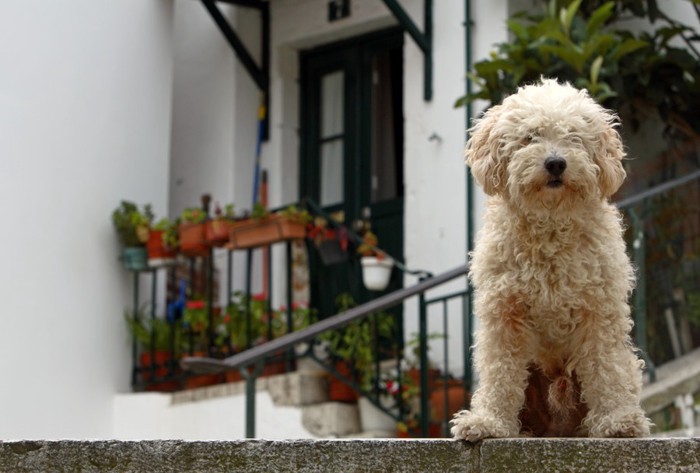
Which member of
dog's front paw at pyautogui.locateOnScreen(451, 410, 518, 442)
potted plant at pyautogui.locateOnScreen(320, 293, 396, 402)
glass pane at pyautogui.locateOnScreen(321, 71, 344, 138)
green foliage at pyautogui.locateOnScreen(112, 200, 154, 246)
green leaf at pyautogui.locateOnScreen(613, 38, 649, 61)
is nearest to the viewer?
dog's front paw at pyautogui.locateOnScreen(451, 410, 518, 442)

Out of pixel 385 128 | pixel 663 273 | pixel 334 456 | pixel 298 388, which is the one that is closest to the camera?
pixel 334 456

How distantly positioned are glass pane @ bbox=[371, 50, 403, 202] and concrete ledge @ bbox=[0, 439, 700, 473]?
6146mm

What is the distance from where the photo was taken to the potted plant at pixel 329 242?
28.6 feet

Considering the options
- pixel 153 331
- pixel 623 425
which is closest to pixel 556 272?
pixel 623 425

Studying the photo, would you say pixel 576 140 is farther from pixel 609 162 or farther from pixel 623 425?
pixel 623 425

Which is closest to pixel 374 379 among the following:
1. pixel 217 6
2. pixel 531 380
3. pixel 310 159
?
pixel 310 159

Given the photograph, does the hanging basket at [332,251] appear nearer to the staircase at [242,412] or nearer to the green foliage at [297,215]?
the green foliage at [297,215]

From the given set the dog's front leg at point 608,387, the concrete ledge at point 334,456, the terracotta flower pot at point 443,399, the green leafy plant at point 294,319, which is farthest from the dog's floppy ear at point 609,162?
the green leafy plant at point 294,319

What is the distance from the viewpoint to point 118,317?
8.97 metres

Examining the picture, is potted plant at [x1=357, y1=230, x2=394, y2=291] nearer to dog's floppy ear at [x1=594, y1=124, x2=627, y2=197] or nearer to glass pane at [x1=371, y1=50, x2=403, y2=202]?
glass pane at [x1=371, y1=50, x2=403, y2=202]

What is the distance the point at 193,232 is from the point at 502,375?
5.22 metres

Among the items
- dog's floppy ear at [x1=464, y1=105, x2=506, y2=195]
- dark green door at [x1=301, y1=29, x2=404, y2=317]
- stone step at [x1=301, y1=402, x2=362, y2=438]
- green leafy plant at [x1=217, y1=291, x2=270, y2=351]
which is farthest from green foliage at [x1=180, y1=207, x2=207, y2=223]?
dog's floppy ear at [x1=464, y1=105, x2=506, y2=195]

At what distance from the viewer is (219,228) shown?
8758 millimetres

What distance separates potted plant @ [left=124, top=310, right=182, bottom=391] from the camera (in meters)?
8.95
